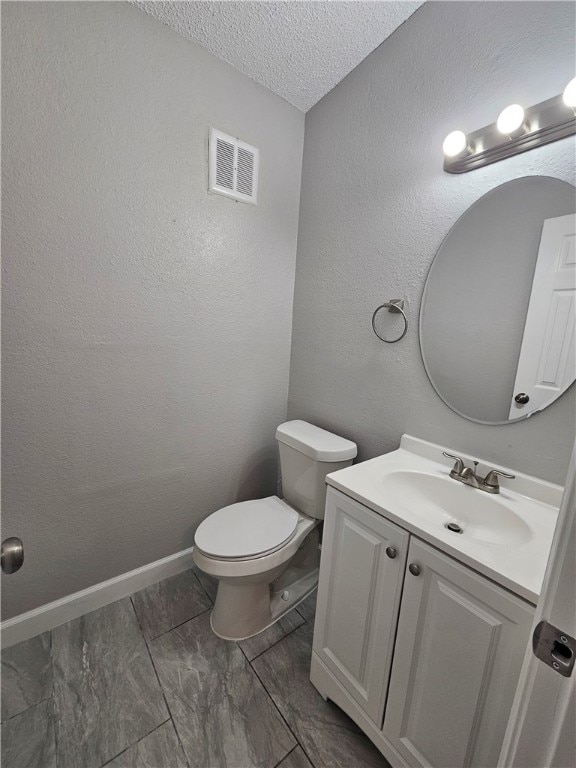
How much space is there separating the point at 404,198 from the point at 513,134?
1.28 ft

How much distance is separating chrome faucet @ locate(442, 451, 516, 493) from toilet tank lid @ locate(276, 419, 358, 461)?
444 millimetres

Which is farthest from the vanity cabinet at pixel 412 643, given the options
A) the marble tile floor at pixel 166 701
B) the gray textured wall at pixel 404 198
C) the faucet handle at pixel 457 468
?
the gray textured wall at pixel 404 198

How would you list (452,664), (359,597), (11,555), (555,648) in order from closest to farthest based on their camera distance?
(555,648)
(11,555)
(452,664)
(359,597)

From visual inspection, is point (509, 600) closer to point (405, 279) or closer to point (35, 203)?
point (405, 279)

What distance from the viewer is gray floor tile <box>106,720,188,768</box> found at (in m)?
0.92

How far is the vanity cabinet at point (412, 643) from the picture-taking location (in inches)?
26.6

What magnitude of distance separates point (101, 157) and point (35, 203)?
0.30 metres

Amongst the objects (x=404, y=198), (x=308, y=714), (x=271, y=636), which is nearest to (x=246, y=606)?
(x=271, y=636)

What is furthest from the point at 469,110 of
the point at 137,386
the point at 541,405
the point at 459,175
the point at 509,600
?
the point at 137,386

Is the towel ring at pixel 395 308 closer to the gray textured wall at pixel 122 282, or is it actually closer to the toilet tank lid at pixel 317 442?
the toilet tank lid at pixel 317 442

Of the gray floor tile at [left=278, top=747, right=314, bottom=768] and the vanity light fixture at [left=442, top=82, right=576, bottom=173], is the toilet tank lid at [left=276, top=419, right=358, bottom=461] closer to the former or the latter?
the gray floor tile at [left=278, top=747, right=314, bottom=768]

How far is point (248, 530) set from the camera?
1.34 m

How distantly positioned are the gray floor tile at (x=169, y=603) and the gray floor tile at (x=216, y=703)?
0.06 metres

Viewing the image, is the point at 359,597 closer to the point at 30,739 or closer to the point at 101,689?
the point at 101,689
